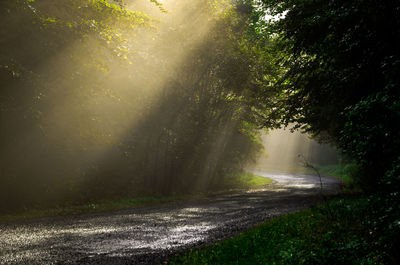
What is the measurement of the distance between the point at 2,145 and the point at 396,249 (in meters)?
14.5

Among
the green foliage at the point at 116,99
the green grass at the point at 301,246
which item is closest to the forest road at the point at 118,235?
the green grass at the point at 301,246

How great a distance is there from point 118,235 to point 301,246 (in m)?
5.08

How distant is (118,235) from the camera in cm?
891

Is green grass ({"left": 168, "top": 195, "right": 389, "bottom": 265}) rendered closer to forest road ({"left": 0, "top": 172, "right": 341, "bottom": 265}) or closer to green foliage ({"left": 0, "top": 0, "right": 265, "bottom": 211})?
forest road ({"left": 0, "top": 172, "right": 341, "bottom": 265})

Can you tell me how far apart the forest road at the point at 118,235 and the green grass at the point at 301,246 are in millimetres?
970

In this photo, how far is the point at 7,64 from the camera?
403 inches

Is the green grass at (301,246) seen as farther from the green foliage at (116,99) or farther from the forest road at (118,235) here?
the green foliage at (116,99)

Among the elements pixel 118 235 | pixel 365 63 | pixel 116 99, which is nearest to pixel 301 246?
pixel 365 63

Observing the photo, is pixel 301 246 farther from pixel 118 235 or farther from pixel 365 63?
pixel 118 235

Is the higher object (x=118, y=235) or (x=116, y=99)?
(x=116, y=99)

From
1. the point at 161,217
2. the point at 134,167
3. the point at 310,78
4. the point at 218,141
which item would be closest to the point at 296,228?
the point at 161,217

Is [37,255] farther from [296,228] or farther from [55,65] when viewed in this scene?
[55,65]

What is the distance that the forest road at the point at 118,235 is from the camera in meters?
6.87

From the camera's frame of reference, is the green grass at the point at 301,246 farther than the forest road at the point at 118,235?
No
